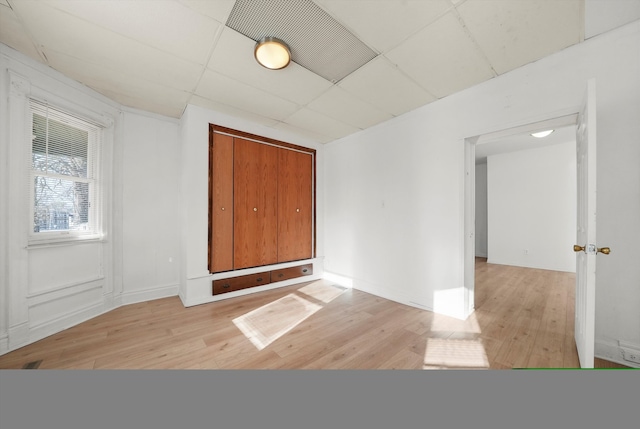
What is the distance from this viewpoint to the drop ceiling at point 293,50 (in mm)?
1655

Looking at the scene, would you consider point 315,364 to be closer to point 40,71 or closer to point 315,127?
point 315,127

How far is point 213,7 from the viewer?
5.43ft

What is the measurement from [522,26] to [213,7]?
2.36 metres

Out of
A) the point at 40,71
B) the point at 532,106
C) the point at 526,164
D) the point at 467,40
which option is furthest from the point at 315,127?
the point at 526,164

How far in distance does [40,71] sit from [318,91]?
9.14ft

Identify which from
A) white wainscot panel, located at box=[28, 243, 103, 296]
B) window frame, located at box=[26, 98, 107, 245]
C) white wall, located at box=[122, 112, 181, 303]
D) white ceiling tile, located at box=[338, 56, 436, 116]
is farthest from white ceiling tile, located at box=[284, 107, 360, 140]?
white wainscot panel, located at box=[28, 243, 103, 296]

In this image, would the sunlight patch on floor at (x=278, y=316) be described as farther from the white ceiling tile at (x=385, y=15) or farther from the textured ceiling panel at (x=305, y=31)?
the white ceiling tile at (x=385, y=15)

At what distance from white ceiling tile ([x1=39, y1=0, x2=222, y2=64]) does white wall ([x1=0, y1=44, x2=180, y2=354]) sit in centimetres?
115

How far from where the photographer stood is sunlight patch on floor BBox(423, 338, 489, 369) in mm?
1824

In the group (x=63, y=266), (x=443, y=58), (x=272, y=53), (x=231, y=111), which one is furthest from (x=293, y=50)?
(x=63, y=266)

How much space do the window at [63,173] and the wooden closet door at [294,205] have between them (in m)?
2.41

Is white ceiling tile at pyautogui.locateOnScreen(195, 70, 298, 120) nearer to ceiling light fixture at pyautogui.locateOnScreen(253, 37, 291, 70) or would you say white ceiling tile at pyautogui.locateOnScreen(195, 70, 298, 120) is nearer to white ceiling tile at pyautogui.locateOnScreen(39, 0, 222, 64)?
white ceiling tile at pyautogui.locateOnScreen(39, 0, 222, 64)

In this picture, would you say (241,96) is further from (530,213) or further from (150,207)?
(530,213)

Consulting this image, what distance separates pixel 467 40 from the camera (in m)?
1.94
